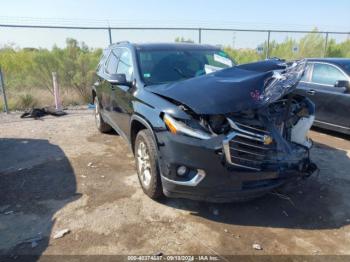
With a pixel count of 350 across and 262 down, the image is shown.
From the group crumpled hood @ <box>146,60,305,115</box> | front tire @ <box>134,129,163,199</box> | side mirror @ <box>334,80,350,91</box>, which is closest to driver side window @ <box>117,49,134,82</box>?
crumpled hood @ <box>146,60,305,115</box>

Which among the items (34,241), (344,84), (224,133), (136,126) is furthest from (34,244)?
(344,84)

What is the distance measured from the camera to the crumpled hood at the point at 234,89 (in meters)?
3.24

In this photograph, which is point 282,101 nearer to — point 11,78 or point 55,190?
point 55,190

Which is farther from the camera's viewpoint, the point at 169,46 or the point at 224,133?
the point at 169,46

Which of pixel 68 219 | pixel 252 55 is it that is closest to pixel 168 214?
pixel 68 219

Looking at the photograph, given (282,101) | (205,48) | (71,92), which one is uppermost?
(205,48)

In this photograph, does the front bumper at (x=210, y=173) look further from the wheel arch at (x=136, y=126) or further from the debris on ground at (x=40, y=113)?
the debris on ground at (x=40, y=113)

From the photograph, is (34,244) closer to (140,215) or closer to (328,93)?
(140,215)

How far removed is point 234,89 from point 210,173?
89cm

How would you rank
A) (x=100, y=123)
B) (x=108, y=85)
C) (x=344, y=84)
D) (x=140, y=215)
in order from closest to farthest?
(x=140, y=215) → (x=108, y=85) → (x=344, y=84) → (x=100, y=123)

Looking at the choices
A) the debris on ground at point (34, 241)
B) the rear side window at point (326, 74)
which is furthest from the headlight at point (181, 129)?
the rear side window at point (326, 74)

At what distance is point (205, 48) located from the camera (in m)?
5.25

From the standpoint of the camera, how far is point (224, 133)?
323 centimetres

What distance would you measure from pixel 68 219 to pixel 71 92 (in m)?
8.64
